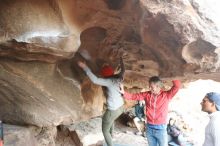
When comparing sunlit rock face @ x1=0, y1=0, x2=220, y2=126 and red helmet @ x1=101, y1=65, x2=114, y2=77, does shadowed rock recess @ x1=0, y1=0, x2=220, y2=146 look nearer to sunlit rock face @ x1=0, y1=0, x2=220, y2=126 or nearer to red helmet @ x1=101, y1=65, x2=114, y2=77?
sunlit rock face @ x1=0, y1=0, x2=220, y2=126

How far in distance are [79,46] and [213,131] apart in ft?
6.11

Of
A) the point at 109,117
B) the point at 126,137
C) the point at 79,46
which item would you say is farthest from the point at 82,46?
the point at 126,137

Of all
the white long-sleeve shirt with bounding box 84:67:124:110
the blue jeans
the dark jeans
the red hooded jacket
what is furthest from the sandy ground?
the red hooded jacket

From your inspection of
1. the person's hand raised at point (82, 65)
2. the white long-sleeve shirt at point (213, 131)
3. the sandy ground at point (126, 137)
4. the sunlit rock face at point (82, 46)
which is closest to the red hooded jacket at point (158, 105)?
the sunlit rock face at point (82, 46)

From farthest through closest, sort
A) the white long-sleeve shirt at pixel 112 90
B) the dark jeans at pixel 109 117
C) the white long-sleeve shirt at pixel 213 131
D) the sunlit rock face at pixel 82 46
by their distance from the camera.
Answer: the dark jeans at pixel 109 117, the white long-sleeve shirt at pixel 112 90, the sunlit rock face at pixel 82 46, the white long-sleeve shirt at pixel 213 131

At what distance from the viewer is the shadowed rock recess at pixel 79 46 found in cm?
365

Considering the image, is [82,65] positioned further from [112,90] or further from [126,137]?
[126,137]

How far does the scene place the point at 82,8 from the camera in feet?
12.9

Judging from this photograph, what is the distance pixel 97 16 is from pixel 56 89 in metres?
1.13

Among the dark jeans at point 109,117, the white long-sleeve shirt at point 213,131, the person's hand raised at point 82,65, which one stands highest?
the person's hand raised at point 82,65

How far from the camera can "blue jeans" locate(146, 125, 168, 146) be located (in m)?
4.41

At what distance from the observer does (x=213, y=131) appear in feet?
10.3

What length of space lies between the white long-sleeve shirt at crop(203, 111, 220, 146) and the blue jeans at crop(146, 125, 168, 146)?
4.00 ft

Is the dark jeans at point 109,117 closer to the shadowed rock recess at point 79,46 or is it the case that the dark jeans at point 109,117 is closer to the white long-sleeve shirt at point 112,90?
the white long-sleeve shirt at point 112,90
